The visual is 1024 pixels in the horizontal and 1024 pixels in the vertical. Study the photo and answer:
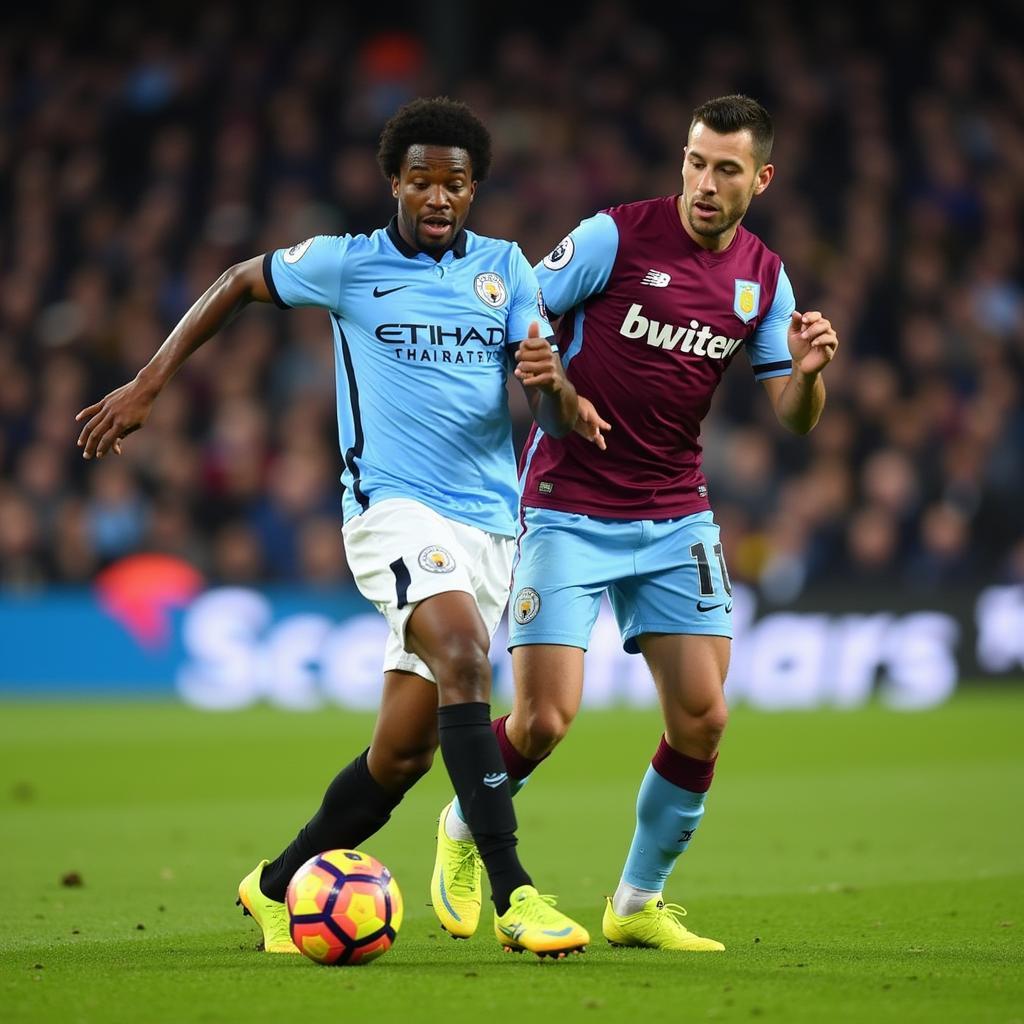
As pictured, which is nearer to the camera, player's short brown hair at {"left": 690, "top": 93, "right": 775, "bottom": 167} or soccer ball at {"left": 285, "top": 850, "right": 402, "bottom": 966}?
soccer ball at {"left": 285, "top": 850, "right": 402, "bottom": 966}

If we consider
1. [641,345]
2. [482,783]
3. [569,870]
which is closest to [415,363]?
[641,345]

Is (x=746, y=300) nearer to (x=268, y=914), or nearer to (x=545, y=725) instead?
(x=545, y=725)

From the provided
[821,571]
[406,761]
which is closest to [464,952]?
[406,761]

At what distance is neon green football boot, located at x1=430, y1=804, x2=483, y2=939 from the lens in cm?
566

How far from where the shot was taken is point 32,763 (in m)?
11.7

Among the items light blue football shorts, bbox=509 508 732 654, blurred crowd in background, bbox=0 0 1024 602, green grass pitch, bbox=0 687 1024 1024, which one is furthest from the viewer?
blurred crowd in background, bbox=0 0 1024 602

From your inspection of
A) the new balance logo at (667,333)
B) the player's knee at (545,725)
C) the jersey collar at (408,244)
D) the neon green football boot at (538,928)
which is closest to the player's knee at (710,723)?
the player's knee at (545,725)

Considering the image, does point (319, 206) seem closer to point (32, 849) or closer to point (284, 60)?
point (284, 60)

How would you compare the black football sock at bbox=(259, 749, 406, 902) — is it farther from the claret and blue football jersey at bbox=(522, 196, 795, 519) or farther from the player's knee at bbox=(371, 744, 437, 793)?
the claret and blue football jersey at bbox=(522, 196, 795, 519)

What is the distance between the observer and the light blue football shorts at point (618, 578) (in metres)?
5.79

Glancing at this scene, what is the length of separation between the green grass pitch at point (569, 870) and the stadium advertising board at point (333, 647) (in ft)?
1.42

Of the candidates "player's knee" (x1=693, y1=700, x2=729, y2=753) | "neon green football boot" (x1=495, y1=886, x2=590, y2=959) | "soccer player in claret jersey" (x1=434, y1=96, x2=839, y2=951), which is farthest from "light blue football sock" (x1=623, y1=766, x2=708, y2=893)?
"neon green football boot" (x1=495, y1=886, x2=590, y2=959)

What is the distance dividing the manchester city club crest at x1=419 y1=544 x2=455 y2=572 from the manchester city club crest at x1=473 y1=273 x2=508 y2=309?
0.78 m

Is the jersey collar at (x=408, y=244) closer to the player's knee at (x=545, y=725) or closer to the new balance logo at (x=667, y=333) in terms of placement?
the new balance logo at (x=667, y=333)
